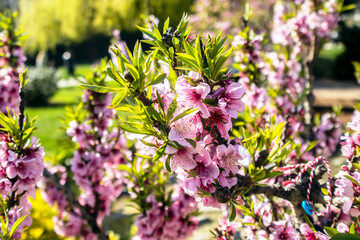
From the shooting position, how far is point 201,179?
124 cm

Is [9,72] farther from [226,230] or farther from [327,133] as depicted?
[327,133]

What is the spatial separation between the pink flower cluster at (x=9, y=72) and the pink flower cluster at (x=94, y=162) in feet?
1.87

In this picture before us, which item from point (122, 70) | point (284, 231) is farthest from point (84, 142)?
point (284, 231)

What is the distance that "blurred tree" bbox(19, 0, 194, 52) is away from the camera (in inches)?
436

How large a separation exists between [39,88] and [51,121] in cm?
346

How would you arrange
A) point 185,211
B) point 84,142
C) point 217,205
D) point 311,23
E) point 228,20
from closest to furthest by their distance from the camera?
point 217,205 < point 185,211 < point 84,142 < point 311,23 < point 228,20

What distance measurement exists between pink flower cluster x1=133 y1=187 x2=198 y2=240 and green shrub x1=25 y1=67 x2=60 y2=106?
37.8 ft

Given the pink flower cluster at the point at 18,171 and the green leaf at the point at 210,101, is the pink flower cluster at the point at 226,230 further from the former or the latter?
A: the pink flower cluster at the point at 18,171

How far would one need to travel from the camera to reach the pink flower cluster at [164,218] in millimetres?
2232

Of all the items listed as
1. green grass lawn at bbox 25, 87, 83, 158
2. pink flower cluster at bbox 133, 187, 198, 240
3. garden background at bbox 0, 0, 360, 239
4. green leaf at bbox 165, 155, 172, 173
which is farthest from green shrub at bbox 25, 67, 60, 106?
green leaf at bbox 165, 155, 172, 173

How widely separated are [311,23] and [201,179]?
2.93 meters

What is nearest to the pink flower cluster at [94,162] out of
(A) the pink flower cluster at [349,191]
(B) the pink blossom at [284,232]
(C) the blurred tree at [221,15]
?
(B) the pink blossom at [284,232]

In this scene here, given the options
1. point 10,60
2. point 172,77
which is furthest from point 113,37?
point 172,77

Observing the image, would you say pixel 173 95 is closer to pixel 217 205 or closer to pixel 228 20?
pixel 217 205
